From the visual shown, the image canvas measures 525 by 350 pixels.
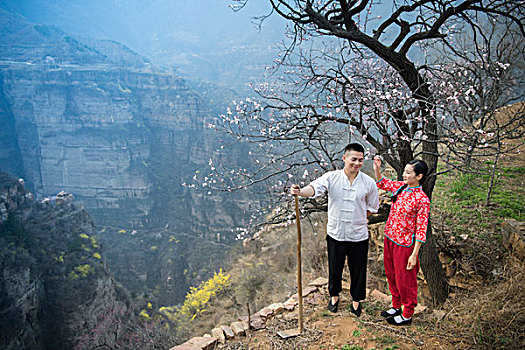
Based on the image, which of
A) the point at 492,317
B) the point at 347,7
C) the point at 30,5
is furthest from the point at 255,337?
the point at 30,5

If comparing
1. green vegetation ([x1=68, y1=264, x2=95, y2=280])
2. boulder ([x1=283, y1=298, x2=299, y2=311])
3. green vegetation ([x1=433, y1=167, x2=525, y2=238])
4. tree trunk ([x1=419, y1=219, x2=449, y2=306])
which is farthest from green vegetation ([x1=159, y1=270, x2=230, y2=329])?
tree trunk ([x1=419, y1=219, x2=449, y2=306])

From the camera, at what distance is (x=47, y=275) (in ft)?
70.4

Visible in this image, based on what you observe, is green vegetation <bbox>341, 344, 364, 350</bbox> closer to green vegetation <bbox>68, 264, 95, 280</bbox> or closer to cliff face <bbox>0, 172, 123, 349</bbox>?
cliff face <bbox>0, 172, 123, 349</bbox>

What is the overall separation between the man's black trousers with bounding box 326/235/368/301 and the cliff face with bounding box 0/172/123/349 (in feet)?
68.7

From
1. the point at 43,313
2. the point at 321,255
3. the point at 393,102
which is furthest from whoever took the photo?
the point at 43,313

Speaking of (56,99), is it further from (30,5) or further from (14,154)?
(30,5)

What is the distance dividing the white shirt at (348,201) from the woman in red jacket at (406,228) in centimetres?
19

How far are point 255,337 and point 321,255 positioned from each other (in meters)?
3.76

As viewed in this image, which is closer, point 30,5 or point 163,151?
point 163,151

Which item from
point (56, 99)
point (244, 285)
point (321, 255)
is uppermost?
point (56, 99)

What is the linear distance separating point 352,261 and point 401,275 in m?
0.40

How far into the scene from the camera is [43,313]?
19.8 metres

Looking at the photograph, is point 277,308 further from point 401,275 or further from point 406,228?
point 406,228

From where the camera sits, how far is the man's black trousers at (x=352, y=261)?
2.58 metres
